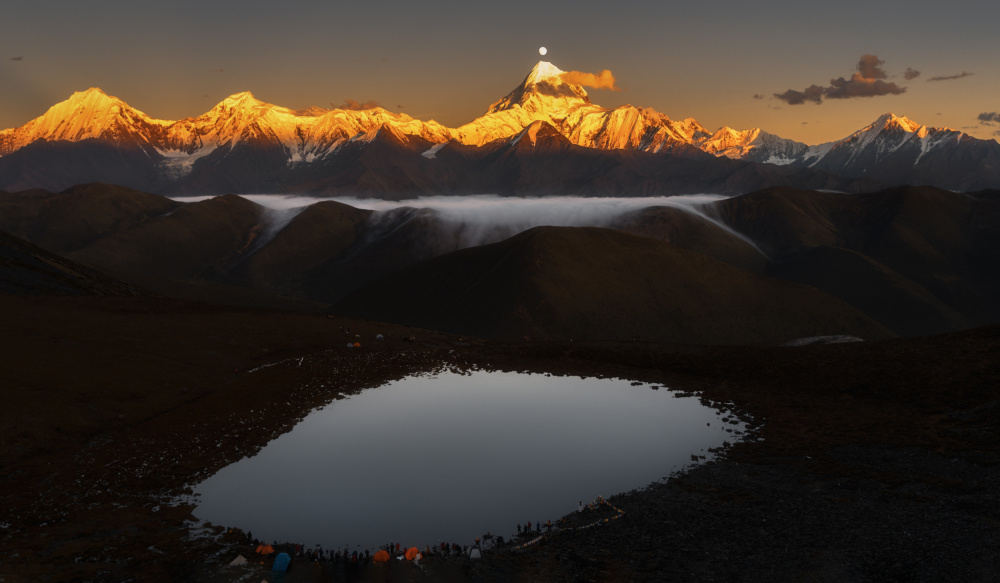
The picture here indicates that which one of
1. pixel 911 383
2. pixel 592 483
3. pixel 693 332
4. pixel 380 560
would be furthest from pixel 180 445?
pixel 693 332

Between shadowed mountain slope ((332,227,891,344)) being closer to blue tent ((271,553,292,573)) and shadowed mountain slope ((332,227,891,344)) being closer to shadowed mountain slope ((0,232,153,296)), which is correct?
shadowed mountain slope ((0,232,153,296))

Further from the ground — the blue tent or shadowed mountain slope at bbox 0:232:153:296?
shadowed mountain slope at bbox 0:232:153:296

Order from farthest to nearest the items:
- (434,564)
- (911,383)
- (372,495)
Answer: (911,383) → (372,495) → (434,564)

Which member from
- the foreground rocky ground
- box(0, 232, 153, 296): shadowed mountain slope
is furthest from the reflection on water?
box(0, 232, 153, 296): shadowed mountain slope

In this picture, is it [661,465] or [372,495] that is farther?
[661,465]

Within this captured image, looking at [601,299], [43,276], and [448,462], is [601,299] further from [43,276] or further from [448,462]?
[448,462]

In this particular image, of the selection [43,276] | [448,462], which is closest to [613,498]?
[448,462]

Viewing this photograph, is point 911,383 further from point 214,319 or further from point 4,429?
point 214,319
